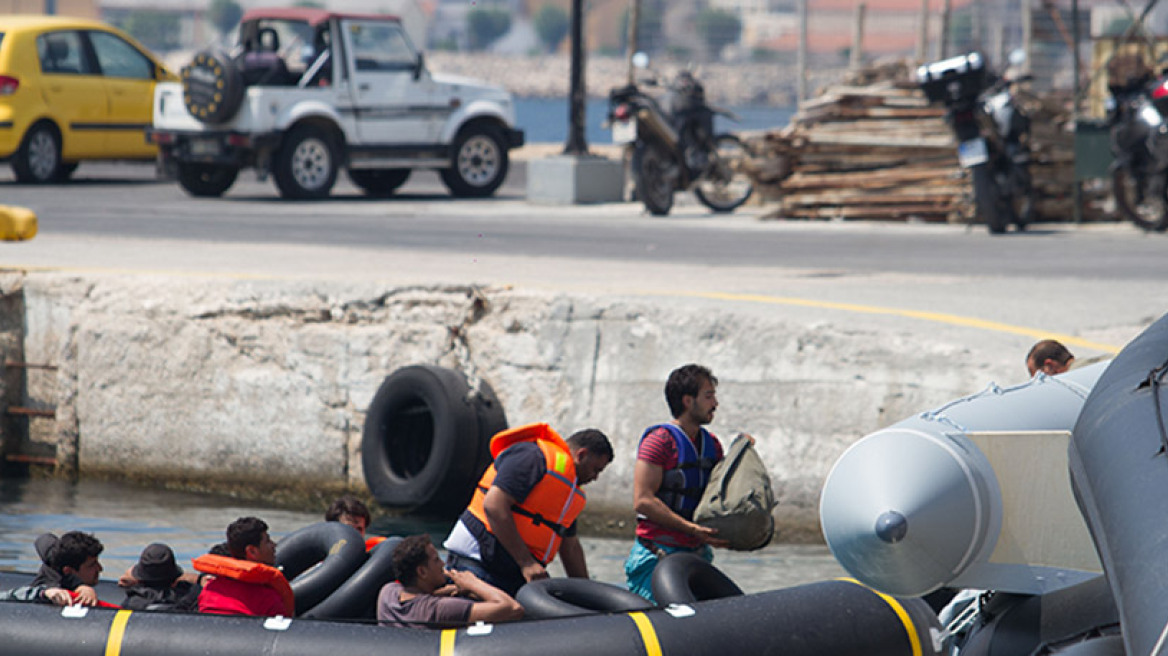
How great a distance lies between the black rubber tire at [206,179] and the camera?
22317mm

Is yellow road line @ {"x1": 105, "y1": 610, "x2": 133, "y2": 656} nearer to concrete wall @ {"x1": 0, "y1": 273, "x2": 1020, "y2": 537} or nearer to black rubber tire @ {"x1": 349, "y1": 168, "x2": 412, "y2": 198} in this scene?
concrete wall @ {"x1": 0, "y1": 273, "x2": 1020, "y2": 537}

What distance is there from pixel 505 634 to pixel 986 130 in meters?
11.7

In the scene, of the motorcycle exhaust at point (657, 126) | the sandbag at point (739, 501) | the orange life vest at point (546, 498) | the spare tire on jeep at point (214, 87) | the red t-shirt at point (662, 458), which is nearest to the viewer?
the orange life vest at point (546, 498)

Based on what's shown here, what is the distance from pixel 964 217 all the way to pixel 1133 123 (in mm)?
2575

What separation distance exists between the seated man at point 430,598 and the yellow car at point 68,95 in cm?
1574

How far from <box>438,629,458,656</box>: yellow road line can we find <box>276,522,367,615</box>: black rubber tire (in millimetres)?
1187

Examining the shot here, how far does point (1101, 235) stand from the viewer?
17.9 metres

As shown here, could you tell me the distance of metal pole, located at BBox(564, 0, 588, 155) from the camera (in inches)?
867

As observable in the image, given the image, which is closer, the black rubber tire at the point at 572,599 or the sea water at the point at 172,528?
the black rubber tire at the point at 572,599

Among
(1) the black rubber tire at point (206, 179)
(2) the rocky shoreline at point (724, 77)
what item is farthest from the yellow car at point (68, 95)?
(2) the rocky shoreline at point (724, 77)

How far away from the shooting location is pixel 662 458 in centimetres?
779

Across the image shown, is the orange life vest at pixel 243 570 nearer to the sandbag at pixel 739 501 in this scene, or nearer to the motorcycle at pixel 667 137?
the sandbag at pixel 739 501

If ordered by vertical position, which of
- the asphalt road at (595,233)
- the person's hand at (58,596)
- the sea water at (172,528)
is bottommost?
the sea water at (172,528)

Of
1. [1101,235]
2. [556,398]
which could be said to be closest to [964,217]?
[1101,235]
